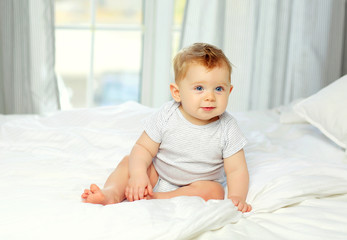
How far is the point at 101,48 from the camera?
3.05 metres

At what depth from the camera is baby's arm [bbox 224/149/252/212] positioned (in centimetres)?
119

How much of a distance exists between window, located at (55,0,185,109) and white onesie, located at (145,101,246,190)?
1.64 meters

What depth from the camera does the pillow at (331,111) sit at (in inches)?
65.0

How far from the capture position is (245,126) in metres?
1.95

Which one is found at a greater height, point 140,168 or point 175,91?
point 175,91

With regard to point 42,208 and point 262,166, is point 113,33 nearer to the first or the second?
point 262,166

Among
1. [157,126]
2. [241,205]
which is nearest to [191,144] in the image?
[157,126]

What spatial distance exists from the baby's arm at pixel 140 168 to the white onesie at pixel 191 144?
0.03m

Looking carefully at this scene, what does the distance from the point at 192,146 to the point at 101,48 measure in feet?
6.18

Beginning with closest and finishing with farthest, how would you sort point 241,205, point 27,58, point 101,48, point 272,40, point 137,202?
point 137,202
point 241,205
point 27,58
point 272,40
point 101,48

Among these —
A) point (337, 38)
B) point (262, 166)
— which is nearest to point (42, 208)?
point (262, 166)

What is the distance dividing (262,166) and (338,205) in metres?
0.29

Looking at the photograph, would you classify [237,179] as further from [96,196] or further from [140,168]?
[96,196]

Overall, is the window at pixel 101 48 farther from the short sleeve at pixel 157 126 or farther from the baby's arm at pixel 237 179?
the baby's arm at pixel 237 179
